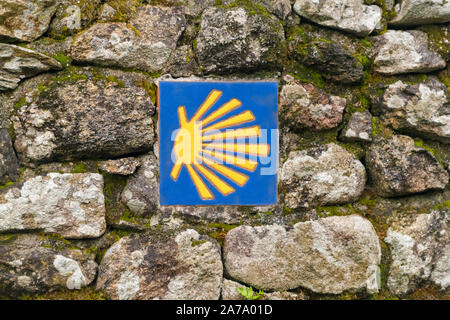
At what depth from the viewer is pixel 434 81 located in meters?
1.65

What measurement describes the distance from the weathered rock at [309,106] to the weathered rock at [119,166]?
642 millimetres

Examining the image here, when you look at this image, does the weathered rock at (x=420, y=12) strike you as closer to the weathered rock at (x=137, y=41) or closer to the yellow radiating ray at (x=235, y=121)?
the yellow radiating ray at (x=235, y=121)

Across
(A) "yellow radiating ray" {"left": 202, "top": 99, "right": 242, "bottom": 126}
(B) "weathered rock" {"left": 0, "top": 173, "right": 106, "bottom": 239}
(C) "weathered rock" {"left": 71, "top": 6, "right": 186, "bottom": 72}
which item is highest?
(C) "weathered rock" {"left": 71, "top": 6, "right": 186, "bottom": 72}

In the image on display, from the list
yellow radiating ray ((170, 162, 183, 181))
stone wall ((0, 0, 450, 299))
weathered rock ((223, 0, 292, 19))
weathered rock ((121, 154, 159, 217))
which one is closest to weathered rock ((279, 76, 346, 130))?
stone wall ((0, 0, 450, 299))

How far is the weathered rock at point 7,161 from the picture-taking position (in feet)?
4.93

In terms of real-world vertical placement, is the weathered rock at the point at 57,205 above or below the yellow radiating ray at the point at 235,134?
below

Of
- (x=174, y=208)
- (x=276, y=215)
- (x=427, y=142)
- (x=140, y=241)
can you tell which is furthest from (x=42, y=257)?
(x=427, y=142)

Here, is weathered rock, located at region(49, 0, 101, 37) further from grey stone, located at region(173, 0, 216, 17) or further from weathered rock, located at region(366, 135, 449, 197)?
weathered rock, located at region(366, 135, 449, 197)

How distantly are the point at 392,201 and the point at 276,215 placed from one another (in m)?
0.48

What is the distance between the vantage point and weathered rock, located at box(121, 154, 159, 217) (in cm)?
159

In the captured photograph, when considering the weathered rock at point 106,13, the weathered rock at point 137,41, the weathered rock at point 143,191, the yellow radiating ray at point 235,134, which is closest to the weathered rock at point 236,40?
the weathered rock at point 137,41

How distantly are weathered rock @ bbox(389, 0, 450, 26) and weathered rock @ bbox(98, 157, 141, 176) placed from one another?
3.95ft

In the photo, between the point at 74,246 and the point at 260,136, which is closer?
the point at 74,246
